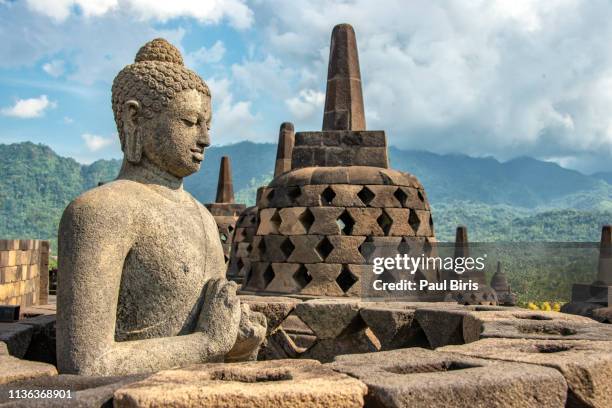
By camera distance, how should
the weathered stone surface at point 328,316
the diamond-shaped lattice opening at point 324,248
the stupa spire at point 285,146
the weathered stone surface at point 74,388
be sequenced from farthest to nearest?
the stupa spire at point 285,146, the diamond-shaped lattice opening at point 324,248, the weathered stone surface at point 328,316, the weathered stone surface at point 74,388

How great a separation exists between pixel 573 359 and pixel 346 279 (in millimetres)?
3581

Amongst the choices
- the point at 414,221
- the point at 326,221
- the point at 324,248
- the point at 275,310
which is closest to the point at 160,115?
the point at 275,310

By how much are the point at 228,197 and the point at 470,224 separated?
10573 centimetres

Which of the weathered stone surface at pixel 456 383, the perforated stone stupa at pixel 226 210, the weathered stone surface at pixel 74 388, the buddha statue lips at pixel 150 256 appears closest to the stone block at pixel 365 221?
the buddha statue lips at pixel 150 256

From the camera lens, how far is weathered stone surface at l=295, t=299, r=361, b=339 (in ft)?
15.5

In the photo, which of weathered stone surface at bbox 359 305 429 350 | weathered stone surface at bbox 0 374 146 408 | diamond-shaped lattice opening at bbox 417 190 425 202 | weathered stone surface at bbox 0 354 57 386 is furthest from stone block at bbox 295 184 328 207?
weathered stone surface at bbox 0 374 146 408

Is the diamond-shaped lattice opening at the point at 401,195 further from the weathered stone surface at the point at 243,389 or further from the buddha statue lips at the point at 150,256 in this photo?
the weathered stone surface at the point at 243,389

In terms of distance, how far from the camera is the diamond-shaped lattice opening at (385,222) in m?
6.20

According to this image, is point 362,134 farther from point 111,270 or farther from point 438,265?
point 111,270

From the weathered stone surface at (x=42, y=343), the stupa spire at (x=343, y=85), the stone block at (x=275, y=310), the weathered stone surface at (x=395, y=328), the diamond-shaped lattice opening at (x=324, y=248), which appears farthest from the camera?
the stupa spire at (x=343, y=85)

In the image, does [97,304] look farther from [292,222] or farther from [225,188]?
[225,188]

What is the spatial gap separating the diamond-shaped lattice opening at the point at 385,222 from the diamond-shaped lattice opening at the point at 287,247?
878mm

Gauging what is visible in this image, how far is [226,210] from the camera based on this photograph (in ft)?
53.6

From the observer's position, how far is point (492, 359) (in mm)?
2656
